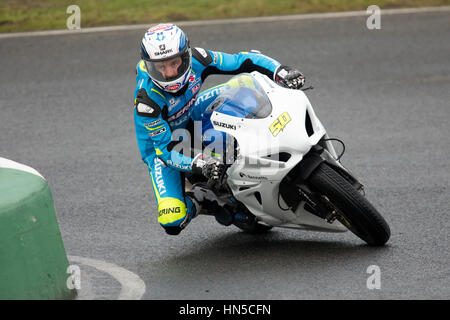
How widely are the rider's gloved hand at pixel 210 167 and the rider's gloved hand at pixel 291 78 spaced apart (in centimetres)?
90

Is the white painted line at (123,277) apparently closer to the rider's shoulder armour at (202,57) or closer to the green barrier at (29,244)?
the green barrier at (29,244)

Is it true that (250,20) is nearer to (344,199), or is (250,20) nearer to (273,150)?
(273,150)

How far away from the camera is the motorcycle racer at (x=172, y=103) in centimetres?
616

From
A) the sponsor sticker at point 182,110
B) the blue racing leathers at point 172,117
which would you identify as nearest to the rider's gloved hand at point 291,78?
the blue racing leathers at point 172,117

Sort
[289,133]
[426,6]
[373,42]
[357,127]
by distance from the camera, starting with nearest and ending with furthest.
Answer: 1. [289,133]
2. [357,127]
3. [373,42]
4. [426,6]

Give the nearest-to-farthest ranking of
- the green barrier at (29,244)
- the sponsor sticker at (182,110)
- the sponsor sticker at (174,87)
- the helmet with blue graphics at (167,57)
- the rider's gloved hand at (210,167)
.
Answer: the green barrier at (29,244) < the rider's gloved hand at (210,167) < the helmet with blue graphics at (167,57) < the sponsor sticker at (174,87) < the sponsor sticker at (182,110)

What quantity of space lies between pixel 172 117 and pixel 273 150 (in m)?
1.12

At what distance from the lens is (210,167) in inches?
231

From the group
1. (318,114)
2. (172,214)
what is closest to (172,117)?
(172,214)

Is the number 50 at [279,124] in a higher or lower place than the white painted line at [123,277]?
higher

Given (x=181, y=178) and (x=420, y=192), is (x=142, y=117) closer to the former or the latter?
(x=181, y=178)

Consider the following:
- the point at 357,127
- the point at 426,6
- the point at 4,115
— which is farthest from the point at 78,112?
the point at 426,6

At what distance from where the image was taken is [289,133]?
5.75 m

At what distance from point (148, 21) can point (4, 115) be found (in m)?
3.82
